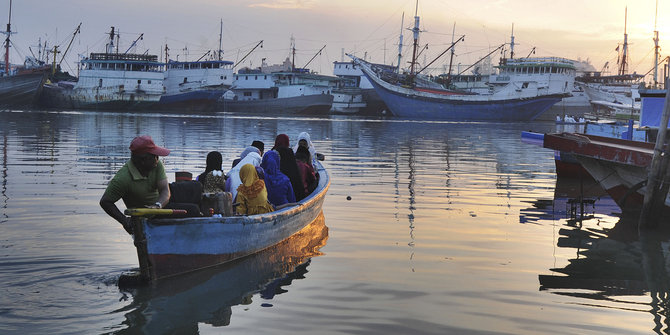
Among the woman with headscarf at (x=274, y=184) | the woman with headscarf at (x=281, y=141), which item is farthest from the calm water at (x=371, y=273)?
the woman with headscarf at (x=281, y=141)

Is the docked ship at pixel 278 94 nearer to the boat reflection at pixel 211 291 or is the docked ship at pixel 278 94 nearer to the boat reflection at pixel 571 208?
the boat reflection at pixel 571 208

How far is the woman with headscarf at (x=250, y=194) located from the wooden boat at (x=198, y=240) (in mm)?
279

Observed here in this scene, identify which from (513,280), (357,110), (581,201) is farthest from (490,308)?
(357,110)

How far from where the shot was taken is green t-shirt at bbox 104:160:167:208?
768cm

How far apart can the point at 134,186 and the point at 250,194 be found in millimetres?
2367

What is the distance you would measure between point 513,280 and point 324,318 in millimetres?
2824

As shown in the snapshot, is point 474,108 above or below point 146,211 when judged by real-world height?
above

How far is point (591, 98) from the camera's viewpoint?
334ft

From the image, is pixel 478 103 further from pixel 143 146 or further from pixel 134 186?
pixel 143 146

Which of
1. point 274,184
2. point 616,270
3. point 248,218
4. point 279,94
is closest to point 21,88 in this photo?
point 279,94

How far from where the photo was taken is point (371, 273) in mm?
8805

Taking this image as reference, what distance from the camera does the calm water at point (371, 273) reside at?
694cm

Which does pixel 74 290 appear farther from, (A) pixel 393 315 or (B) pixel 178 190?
(A) pixel 393 315

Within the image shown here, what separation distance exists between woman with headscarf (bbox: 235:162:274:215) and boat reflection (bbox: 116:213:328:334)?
0.61 metres
